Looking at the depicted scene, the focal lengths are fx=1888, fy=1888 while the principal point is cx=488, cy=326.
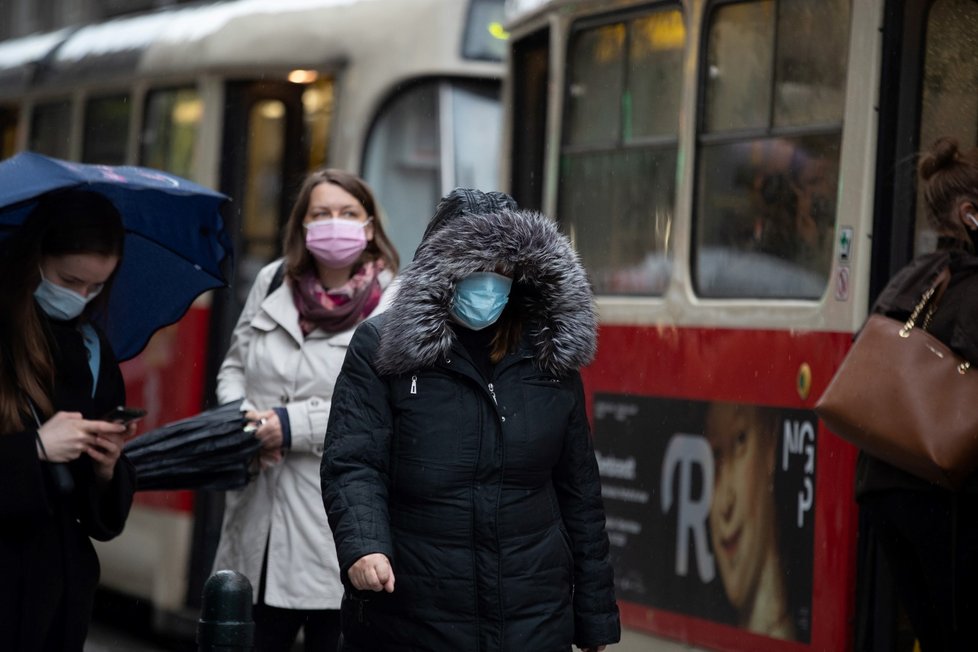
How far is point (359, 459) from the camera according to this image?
4.10 metres

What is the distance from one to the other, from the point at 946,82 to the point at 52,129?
6801 millimetres

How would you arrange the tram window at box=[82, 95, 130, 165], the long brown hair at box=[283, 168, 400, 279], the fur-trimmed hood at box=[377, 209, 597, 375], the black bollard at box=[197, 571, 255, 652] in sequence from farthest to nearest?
the tram window at box=[82, 95, 130, 165], the long brown hair at box=[283, 168, 400, 279], the black bollard at box=[197, 571, 255, 652], the fur-trimmed hood at box=[377, 209, 597, 375]

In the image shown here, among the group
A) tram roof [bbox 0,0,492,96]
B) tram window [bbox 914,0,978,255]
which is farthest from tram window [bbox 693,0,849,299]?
tram roof [bbox 0,0,492,96]

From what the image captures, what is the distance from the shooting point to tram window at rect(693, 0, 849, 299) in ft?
19.8

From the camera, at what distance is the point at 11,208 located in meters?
4.45

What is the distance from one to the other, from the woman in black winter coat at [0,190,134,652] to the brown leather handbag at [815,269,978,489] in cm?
190

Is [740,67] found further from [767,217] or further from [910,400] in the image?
[910,400]

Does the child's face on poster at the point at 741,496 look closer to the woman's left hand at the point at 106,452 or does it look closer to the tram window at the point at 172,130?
the woman's left hand at the point at 106,452

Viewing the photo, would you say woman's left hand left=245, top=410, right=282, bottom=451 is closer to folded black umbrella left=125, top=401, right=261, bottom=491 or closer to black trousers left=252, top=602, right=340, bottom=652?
folded black umbrella left=125, top=401, right=261, bottom=491

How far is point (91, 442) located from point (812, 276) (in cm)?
267

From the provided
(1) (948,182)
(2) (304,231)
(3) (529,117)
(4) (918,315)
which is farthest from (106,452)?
(3) (529,117)

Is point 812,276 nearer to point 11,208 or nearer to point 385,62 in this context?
point 11,208

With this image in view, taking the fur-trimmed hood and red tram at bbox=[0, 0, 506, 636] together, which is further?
red tram at bbox=[0, 0, 506, 636]

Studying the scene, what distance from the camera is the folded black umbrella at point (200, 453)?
17.6 ft
